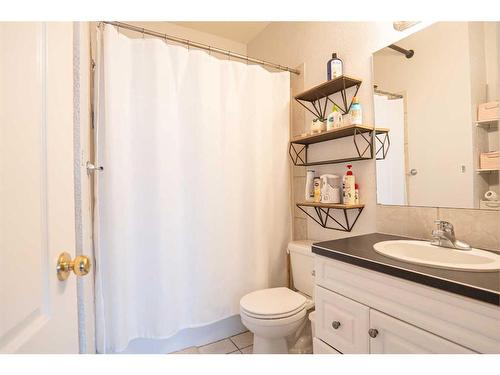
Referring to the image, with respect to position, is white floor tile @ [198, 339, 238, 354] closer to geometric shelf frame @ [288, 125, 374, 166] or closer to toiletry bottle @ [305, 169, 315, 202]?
toiletry bottle @ [305, 169, 315, 202]

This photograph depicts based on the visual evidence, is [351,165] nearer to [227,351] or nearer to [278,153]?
[278,153]

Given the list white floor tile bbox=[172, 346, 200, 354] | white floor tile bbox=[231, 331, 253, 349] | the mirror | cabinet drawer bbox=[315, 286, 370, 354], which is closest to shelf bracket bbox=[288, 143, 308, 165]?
the mirror

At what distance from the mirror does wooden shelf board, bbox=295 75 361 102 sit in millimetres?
Answer: 143

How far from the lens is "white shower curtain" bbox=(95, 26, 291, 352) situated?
1.40 m

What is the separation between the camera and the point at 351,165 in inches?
63.1

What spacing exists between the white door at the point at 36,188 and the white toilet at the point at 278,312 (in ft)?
3.04

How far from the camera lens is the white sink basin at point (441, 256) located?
80 centimetres

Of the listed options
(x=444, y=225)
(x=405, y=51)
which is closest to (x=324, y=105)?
(x=405, y=51)

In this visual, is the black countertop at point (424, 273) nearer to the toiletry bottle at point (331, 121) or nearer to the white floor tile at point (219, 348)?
the toiletry bottle at point (331, 121)

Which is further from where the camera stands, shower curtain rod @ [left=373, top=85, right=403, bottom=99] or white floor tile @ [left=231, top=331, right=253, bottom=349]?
white floor tile @ [left=231, top=331, right=253, bottom=349]

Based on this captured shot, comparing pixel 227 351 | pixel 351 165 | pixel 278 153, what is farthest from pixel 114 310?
pixel 351 165

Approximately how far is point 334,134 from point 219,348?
63.7 inches

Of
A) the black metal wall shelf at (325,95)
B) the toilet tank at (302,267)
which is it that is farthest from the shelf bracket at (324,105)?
the toilet tank at (302,267)

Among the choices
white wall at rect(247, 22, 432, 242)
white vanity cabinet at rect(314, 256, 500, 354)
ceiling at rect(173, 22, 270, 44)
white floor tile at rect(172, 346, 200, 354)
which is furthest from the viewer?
ceiling at rect(173, 22, 270, 44)
